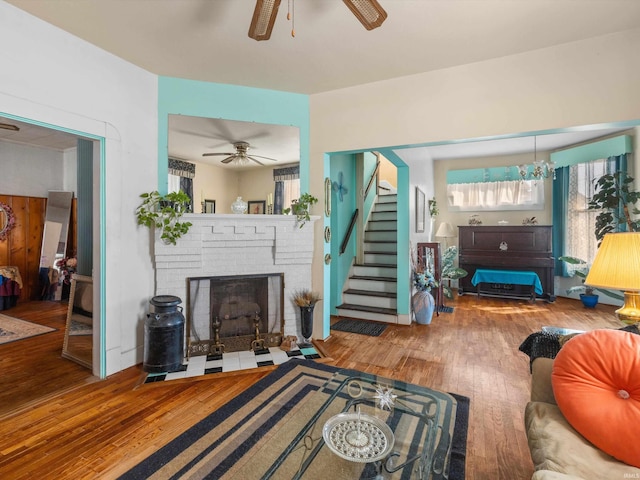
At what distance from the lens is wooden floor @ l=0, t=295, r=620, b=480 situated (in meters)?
1.76

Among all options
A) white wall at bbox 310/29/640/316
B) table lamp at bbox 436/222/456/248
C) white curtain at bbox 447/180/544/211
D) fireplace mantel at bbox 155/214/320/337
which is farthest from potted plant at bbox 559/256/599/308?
fireplace mantel at bbox 155/214/320/337

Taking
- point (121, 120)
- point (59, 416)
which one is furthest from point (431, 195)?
point (59, 416)

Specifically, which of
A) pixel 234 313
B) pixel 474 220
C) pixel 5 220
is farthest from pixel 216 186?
Answer: pixel 474 220

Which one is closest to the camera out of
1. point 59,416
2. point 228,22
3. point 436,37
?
point 59,416

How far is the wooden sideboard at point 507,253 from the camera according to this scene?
557 centimetres

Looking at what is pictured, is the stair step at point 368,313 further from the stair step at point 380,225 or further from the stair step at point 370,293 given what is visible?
the stair step at point 380,225

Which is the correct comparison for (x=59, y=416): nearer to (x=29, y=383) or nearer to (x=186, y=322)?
(x=29, y=383)

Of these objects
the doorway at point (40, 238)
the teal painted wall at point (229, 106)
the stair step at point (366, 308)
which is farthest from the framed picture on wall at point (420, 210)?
the doorway at point (40, 238)

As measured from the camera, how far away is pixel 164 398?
2.37 meters

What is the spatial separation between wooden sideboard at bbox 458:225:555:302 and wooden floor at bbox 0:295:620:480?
5.46 feet

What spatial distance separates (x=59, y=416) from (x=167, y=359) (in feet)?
2.53

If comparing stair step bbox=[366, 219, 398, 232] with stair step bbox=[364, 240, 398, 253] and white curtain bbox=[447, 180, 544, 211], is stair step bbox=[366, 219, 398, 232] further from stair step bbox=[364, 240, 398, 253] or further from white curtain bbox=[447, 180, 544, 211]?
white curtain bbox=[447, 180, 544, 211]

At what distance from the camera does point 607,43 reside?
2.45 meters

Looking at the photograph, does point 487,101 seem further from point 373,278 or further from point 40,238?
point 40,238
